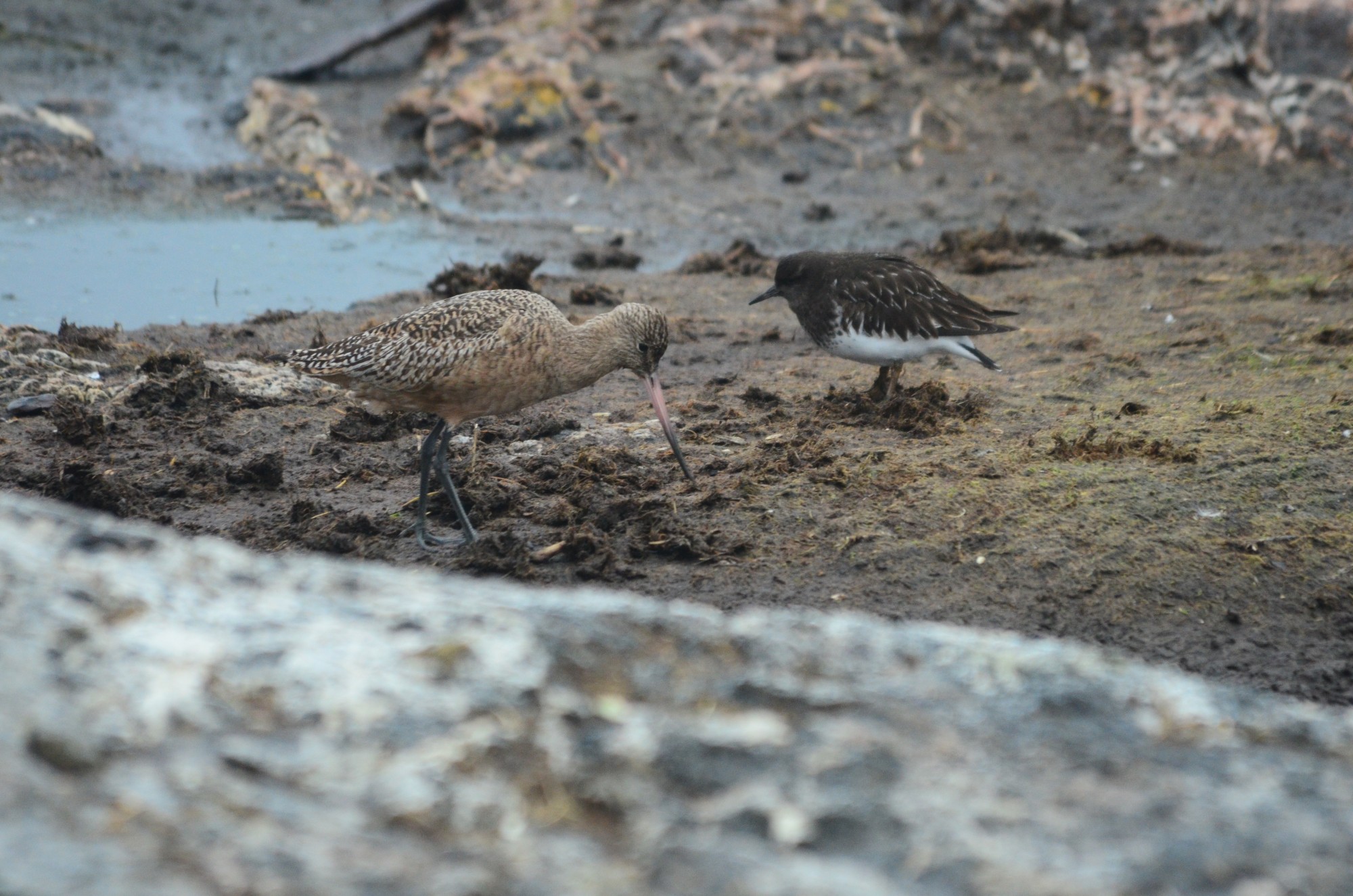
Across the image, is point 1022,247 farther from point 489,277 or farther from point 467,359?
point 467,359

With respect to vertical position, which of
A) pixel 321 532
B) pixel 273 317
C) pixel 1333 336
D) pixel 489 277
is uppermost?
pixel 489 277

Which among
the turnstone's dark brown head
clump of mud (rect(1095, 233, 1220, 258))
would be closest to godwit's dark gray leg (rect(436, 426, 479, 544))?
the turnstone's dark brown head

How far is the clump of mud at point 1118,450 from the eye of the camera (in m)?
6.27

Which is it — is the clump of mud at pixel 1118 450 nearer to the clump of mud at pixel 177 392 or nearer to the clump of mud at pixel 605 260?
the clump of mud at pixel 177 392

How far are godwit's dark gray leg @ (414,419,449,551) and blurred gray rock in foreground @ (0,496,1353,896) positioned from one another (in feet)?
9.83

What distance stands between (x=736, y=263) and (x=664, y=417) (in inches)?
181

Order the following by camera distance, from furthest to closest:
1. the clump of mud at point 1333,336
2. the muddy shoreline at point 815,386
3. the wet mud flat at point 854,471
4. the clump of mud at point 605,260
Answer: the clump of mud at point 605,260, the clump of mud at point 1333,336, the muddy shoreline at point 815,386, the wet mud flat at point 854,471

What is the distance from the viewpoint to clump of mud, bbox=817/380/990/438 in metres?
7.02

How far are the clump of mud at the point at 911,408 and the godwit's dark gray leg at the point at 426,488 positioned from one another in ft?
7.64

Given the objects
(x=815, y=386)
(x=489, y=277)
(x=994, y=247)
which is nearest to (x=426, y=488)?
(x=815, y=386)

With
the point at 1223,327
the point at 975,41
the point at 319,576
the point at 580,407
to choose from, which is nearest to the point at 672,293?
the point at 580,407

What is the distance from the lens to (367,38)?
14.8 metres

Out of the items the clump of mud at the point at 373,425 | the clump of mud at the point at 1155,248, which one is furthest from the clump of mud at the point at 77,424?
the clump of mud at the point at 1155,248

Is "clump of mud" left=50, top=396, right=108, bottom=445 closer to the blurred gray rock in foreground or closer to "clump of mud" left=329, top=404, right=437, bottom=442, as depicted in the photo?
"clump of mud" left=329, top=404, right=437, bottom=442
